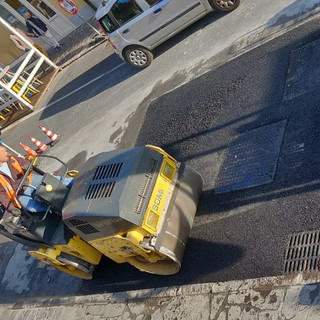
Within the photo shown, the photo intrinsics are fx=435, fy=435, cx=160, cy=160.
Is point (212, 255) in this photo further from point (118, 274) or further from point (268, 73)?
point (268, 73)

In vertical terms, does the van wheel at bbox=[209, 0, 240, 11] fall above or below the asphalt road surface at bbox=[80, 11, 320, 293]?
above

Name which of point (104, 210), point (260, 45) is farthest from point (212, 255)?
point (260, 45)

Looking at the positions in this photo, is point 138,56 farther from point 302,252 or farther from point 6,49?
point 6,49

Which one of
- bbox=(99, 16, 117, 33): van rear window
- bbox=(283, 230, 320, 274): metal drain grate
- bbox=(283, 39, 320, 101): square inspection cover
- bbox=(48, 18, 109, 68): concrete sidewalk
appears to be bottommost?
bbox=(283, 230, 320, 274): metal drain grate

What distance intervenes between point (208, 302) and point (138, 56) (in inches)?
291

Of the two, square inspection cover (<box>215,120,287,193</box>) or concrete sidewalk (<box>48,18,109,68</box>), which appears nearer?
square inspection cover (<box>215,120,287,193</box>)

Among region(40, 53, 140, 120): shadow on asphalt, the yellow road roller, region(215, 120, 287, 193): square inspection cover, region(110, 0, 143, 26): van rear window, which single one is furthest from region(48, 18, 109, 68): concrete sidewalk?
the yellow road roller

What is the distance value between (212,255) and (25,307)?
388 cm

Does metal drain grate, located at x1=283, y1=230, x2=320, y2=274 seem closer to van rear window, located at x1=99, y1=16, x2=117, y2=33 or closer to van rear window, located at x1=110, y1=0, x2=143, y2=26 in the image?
van rear window, located at x1=110, y1=0, x2=143, y2=26

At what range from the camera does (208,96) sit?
28.5 feet

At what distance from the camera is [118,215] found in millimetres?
5746

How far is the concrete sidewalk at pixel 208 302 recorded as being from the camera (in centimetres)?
487

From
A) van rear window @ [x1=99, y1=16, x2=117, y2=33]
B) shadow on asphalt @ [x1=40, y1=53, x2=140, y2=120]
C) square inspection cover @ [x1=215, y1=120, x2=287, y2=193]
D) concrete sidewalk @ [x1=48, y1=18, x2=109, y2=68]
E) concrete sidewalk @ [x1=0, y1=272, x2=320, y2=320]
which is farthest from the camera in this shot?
concrete sidewalk @ [x1=48, y1=18, x2=109, y2=68]

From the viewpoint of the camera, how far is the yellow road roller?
5.98 meters
